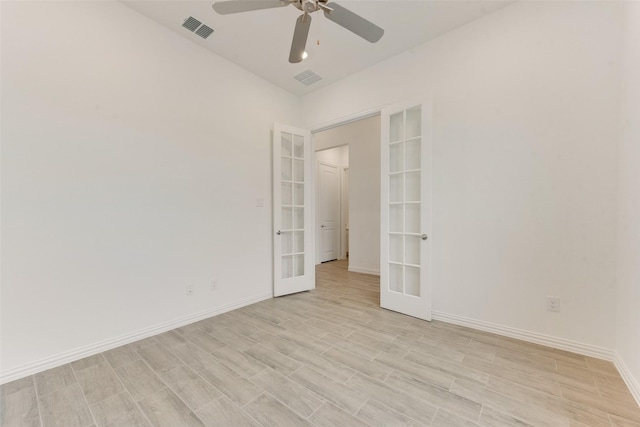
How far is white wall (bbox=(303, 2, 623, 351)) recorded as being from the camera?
1990 mm

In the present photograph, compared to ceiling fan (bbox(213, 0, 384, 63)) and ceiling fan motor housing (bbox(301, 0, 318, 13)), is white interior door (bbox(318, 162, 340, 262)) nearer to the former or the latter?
ceiling fan (bbox(213, 0, 384, 63))

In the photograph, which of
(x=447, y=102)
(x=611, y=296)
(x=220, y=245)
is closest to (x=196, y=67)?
(x=220, y=245)

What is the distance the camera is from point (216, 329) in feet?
8.47

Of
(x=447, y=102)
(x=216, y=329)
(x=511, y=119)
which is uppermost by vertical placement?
(x=447, y=102)

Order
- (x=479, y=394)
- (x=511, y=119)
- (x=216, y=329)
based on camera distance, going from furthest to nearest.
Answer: (x=216, y=329)
(x=511, y=119)
(x=479, y=394)

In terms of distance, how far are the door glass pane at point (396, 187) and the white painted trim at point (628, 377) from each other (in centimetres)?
210

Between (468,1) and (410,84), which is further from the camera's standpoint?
(410,84)

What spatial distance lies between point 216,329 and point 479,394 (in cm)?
230

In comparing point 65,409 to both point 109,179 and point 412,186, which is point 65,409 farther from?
point 412,186

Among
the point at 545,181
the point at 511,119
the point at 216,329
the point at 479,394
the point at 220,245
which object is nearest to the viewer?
the point at 479,394

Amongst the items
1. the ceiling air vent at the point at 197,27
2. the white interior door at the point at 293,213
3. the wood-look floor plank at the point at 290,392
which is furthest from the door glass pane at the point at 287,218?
the ceiling air vent at the point at 197,27

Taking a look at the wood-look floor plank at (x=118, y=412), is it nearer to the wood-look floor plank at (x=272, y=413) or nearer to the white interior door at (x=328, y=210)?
the wood-look floor plank at (x=272, y=413)

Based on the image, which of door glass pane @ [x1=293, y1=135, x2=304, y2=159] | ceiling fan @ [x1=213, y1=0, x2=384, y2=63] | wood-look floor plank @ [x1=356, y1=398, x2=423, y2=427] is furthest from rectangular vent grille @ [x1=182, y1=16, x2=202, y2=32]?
wood-look floor plank @ [x1=356, y1=398, x2=423, y2=427]

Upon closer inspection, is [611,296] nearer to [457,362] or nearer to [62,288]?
[457,362]
